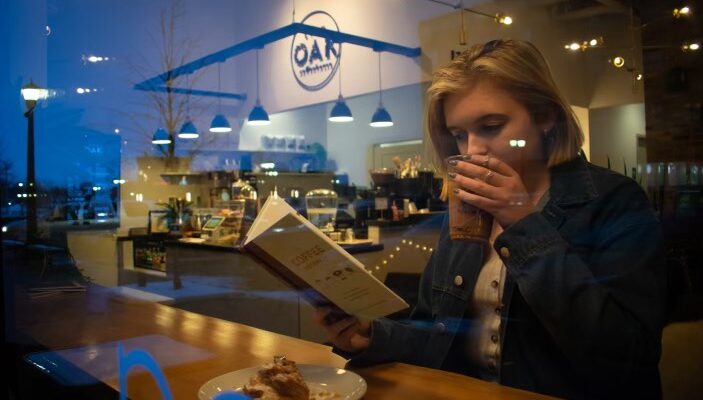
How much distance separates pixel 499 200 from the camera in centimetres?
96

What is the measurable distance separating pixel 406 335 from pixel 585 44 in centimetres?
77

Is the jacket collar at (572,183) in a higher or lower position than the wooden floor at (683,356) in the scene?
higher

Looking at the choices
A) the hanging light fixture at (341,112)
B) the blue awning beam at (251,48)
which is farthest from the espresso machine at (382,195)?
the blue awning beam at (251,48)

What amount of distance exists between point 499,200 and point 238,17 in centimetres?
216

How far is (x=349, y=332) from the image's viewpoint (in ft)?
3.77

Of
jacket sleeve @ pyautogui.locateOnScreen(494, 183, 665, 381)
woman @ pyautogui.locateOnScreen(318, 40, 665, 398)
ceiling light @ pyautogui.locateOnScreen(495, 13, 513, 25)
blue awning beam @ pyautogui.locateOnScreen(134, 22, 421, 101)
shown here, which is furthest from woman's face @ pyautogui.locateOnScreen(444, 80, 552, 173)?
blue awning beam @ pyautogui.locateOnScreen(134, 22, 421, 101)

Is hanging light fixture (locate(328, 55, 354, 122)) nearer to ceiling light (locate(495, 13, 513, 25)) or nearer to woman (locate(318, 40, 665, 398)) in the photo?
ceiling light (locate(495, 13, 513, 25))

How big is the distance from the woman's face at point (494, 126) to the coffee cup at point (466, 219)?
9cm

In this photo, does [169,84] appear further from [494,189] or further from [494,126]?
[494,189]

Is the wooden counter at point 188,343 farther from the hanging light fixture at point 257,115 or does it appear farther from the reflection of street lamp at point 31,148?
the hanging light fixture at point 257,115

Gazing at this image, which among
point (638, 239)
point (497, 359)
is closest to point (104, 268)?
point (497, 359)

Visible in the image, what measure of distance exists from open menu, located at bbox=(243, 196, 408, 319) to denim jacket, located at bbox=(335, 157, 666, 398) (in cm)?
23

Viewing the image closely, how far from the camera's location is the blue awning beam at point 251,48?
273cm

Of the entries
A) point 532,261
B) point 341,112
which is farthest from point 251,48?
point 532,261
